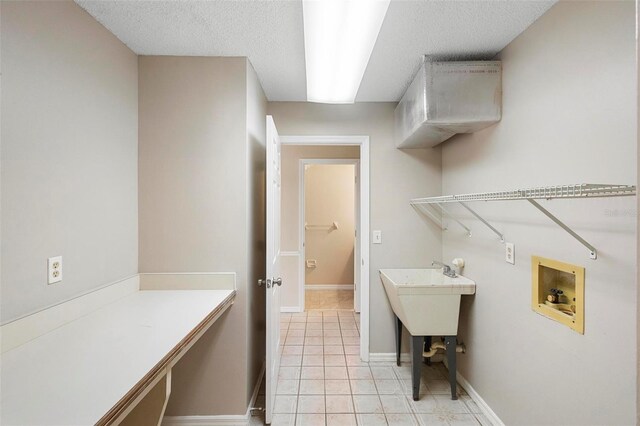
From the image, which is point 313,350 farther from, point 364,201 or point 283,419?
point 364,201

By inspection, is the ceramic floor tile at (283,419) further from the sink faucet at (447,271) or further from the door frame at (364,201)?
the sink faucet at (447,271)

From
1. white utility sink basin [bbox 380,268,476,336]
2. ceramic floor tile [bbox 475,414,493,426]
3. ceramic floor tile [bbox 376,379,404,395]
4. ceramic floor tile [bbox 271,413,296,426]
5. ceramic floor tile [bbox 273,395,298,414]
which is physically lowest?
ceramic floor tile [bbox 271,413,296,426]

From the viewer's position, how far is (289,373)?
8.55ft

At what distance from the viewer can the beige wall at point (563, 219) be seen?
1.13 meters

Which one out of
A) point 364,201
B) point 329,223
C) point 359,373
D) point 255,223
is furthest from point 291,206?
Answer: point 359,373

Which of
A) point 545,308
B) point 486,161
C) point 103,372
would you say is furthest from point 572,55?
point 103,372

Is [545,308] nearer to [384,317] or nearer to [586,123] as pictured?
[586,123]

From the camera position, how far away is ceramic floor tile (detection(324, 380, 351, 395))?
2328 mm

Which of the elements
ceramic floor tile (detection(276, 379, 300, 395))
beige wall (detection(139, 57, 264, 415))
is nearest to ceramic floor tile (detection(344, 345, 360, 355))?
ceramic floor tile (detection(276, 379, 300, 395))

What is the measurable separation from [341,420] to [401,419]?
0.40m

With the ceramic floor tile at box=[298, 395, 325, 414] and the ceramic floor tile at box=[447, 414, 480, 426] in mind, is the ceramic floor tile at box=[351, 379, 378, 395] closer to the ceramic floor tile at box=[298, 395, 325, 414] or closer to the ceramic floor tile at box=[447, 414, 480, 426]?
the ceramic floor tile at box=[298, 395, 325, 414]

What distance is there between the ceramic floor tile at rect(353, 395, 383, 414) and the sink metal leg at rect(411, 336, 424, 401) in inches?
11.0

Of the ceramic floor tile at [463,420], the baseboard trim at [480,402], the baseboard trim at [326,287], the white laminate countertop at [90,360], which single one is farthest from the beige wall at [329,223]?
the white laminate countertop at [90,360]

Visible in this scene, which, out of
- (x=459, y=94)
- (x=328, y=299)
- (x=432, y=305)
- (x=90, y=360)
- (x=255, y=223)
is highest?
(x=459, y=94)
